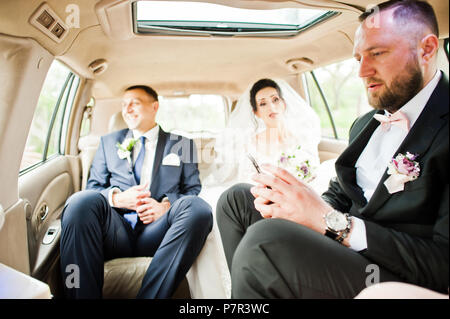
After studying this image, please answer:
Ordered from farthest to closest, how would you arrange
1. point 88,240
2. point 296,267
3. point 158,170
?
point 158,170 < point 88,240 < point 296,267

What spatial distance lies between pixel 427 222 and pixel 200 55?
1.45 m

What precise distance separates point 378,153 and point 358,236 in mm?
298

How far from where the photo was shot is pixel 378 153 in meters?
0.89

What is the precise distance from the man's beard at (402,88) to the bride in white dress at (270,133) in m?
0.97

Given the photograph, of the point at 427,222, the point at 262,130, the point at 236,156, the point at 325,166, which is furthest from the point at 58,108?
the point at 427,222

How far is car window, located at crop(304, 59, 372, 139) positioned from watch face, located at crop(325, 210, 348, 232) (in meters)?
0.48

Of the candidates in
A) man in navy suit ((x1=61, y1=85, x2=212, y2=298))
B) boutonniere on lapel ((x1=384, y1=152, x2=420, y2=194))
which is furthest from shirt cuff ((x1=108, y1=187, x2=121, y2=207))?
boutonniere on lapel ((x1=384, y1=152, x2=420, y2=194))

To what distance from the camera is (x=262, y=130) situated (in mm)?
1911

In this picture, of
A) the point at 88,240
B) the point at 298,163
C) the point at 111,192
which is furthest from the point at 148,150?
the point at 298,163

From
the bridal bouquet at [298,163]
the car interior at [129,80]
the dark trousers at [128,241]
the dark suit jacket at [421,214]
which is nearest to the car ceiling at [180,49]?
the car interior at [129,80]

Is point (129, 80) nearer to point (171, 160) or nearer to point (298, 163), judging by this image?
point (171, 160)

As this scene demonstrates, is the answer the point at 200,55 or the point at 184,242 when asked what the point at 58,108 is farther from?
the point at 184,242

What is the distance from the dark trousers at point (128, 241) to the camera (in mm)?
1070

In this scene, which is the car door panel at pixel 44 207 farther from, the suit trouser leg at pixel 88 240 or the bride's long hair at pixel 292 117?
the bride's long hair at pixel 292 117
